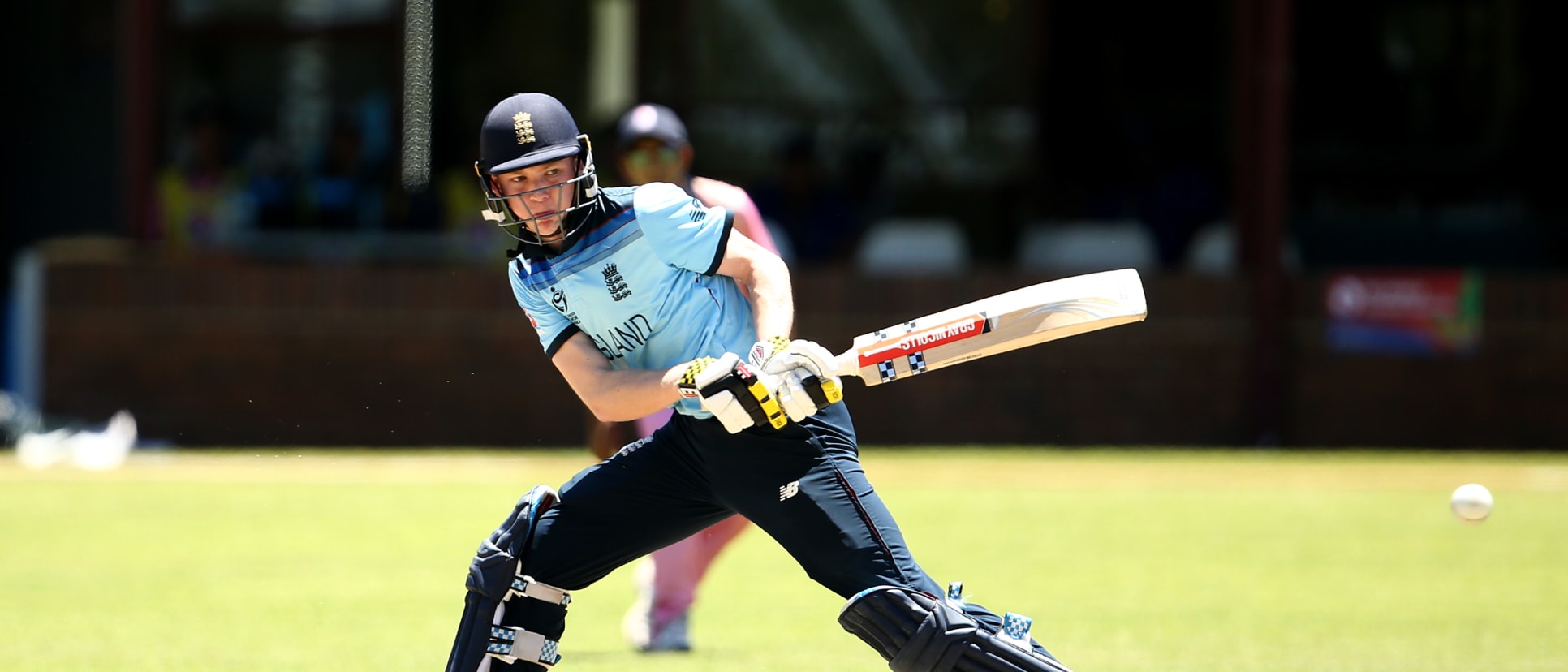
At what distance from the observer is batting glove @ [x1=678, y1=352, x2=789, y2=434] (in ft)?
15.6

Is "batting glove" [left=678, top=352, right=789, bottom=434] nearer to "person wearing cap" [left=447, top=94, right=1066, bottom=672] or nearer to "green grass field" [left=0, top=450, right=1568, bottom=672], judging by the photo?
"person wearing cap" [left=447, top=94, right=1066, bottom=672]

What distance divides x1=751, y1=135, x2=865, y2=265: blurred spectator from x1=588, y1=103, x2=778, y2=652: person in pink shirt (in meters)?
8.72

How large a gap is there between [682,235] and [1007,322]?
36.7 inches

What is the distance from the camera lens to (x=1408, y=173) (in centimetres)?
1898

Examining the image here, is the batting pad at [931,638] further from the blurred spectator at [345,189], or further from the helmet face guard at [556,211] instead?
the blurred spectator at [345,189]

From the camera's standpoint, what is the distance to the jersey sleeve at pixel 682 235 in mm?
5199

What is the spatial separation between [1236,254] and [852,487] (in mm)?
11672

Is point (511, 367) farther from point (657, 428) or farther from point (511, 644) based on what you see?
point (511, 644)

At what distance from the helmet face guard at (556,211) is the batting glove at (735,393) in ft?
2.19

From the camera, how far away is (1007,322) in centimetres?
523

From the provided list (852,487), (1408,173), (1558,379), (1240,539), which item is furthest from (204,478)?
(1408,173)

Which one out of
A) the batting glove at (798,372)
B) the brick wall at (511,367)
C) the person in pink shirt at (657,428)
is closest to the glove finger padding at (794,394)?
the batting glove at (798,372)

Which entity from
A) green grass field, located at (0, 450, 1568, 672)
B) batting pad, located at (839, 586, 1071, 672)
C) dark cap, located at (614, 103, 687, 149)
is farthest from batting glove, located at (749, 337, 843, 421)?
dark cap, located at (614, 103, 687, 149)

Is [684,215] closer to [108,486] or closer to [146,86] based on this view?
[108,486]
